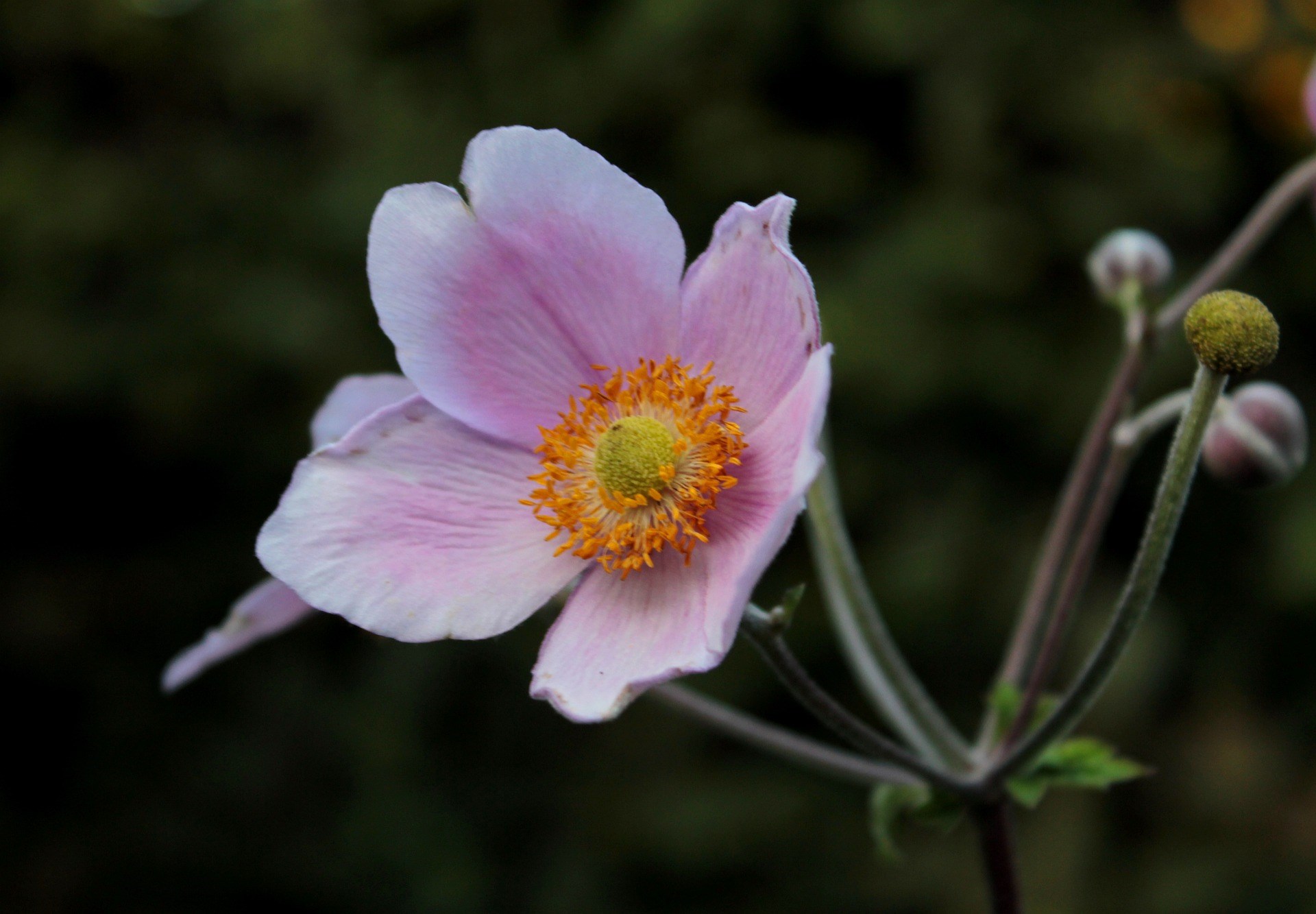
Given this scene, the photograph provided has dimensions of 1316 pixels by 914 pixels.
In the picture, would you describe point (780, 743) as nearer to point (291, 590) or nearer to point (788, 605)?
point (788, 605)

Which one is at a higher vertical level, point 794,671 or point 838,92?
point 838,92

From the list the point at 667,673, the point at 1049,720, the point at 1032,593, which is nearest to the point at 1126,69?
the point at 1032,593

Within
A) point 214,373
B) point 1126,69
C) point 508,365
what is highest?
point 1126,69

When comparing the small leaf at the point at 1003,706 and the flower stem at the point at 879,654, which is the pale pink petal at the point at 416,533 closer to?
the flower stem at the point at 879,654

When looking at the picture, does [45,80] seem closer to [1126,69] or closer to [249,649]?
[249,649]

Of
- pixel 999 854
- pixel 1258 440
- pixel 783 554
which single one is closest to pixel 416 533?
pixel 999 854

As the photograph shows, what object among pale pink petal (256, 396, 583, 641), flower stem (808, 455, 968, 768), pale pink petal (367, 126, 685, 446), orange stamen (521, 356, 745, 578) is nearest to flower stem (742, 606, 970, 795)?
flower stem (808, 455, 968, 768)
